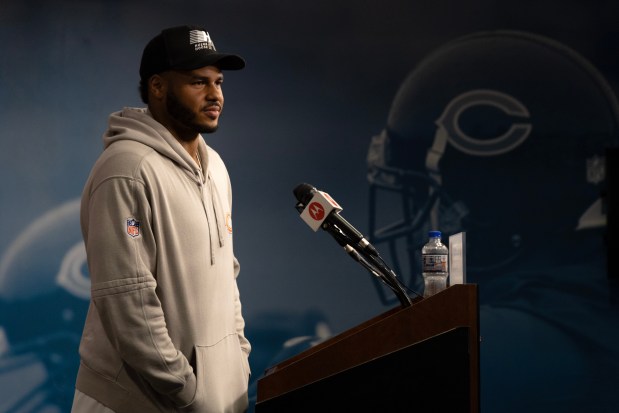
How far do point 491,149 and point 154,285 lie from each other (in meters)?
2.78

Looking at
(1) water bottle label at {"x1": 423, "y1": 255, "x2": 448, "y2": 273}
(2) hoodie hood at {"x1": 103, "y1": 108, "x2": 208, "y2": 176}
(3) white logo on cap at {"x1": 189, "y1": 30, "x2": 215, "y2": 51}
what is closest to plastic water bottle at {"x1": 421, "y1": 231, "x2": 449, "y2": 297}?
(1) water bottle label at {"x1": 423, "y1": 255, "x2": 448, "y2": 273}

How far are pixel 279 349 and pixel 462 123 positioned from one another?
1569 mm

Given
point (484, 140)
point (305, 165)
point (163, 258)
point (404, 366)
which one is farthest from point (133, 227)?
point (484, 140)

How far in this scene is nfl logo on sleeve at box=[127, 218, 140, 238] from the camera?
1713 millimetres

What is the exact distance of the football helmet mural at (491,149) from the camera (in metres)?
4.07

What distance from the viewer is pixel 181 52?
1.93m

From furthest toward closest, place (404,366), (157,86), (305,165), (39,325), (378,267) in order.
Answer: (305,165)
(39,325)
(157,86)
(378,267)
(404,366)

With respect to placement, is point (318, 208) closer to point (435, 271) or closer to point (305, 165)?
point (435, 271)

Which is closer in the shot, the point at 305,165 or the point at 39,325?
the point at 39,325

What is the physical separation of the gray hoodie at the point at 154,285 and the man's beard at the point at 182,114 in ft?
0.18

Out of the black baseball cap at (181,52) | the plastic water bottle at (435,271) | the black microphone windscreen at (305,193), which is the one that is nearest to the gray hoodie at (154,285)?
the black baseball cap at (181,52)

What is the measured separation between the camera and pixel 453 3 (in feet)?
13.6

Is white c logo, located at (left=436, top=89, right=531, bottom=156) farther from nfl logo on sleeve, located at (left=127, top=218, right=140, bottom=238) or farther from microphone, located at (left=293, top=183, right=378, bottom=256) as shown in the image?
nfl logo on sleeve, located at (left=127, top=218, right=140, bottom=238)

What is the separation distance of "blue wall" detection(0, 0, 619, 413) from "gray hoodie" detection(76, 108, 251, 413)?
85.9 inches
